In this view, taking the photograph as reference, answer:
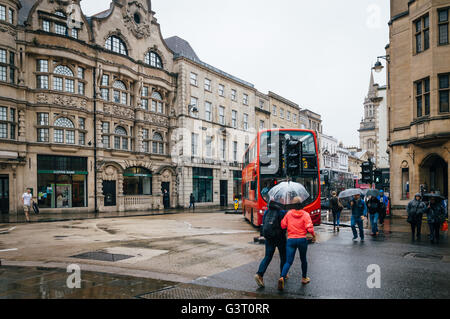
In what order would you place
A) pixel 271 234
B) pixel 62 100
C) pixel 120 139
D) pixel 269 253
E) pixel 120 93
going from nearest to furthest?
pixel 271 234 → pixel 269 253 → pixel 62 100 → pixel 120 139 → pixel 120 93

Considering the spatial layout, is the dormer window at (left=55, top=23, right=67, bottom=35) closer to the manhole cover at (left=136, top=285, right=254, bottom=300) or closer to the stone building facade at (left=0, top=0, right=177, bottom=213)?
the stone building facade at (left=0, top=0, right=177, bottom=213)

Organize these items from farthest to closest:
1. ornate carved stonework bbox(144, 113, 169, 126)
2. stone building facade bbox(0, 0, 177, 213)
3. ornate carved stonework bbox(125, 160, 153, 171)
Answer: ornate carved stonework bbox(144, 113, 169, 126) < ornate carved stonework bbox(125, 160, 153, 171) < stone building facade bbox(0, 0, 177, 213)

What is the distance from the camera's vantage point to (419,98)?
2134 cm

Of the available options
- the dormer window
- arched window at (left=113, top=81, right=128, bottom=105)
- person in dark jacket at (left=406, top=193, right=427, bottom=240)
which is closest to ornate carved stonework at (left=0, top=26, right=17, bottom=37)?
the dormer window

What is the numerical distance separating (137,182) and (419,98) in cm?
2298

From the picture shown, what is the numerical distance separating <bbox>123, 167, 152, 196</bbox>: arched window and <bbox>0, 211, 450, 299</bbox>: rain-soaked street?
18.1 meters

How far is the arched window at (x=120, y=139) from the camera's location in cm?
3072

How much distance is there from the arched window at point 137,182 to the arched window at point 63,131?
5.66 metres

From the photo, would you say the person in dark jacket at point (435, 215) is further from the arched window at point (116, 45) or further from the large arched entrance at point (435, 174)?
the arched window at point (116, 45)

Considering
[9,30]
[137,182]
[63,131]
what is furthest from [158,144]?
[9,30]

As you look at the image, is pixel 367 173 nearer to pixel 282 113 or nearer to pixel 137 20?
pixel 137 20

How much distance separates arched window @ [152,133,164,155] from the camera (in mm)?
34453

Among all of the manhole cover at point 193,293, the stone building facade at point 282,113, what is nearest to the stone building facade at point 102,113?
the stone building facade at point 282,113
